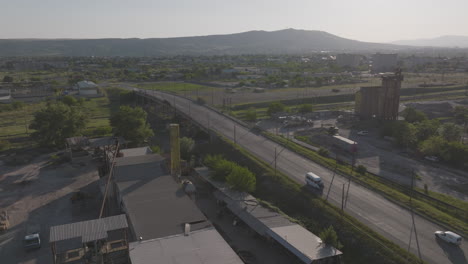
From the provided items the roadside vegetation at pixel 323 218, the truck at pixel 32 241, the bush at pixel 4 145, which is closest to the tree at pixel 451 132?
the roadside vegetation at pixel 323 218

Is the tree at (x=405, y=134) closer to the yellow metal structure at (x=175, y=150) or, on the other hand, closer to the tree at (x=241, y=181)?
the tree at (x=241, y=181)

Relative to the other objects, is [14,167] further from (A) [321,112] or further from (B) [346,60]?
(B) [346,60]

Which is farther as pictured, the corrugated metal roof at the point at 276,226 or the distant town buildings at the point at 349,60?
the distant town buildings at the point at 349,60

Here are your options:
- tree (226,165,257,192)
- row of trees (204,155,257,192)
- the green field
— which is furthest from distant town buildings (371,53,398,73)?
tree (226,165,257,192)

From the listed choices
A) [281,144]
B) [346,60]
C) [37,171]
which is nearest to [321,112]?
[281,144]

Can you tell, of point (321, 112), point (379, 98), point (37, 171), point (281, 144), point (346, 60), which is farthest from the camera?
point (346, 60)

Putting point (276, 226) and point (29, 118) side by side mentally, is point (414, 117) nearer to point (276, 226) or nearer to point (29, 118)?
point (276, 226)

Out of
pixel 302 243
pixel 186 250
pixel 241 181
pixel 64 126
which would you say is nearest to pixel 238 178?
pixel 241 181
